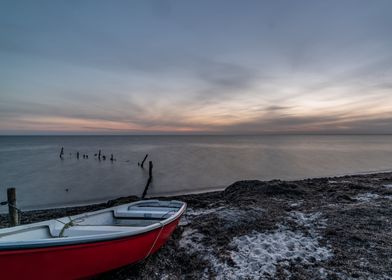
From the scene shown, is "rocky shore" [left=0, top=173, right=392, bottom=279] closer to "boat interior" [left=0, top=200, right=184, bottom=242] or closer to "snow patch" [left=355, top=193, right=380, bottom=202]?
"snow patch" [left=355, top=193, right=380, bottom=202]

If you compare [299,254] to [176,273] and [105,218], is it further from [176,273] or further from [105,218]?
[105,218]

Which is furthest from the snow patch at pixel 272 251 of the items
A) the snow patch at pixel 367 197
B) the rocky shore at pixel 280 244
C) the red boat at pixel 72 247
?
the snow patch at pixel 367 197

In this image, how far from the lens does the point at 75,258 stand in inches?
149

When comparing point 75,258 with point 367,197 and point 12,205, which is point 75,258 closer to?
point 12,205

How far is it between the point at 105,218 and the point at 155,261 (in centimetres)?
193

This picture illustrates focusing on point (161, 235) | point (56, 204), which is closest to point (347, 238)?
point (161, 235)

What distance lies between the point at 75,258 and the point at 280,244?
183 inches

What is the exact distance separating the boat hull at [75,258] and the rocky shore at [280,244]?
22.8 inches

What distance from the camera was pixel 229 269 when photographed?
15.4ft

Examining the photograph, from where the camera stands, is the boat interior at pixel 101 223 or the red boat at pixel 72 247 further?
the boat interior at pixel 101 223

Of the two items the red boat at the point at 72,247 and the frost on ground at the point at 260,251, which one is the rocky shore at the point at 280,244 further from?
the red boat at the point at 72,247

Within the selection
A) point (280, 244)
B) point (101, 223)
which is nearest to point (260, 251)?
point (280, 244)

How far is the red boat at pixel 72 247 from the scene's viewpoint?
3.34m

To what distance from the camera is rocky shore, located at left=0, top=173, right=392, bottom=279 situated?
4574mm
